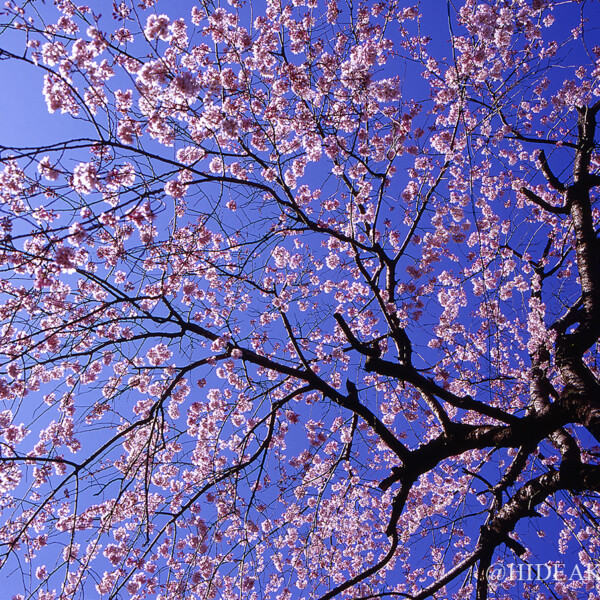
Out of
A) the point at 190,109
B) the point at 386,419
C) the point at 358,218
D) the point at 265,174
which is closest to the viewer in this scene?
the point at 190,109

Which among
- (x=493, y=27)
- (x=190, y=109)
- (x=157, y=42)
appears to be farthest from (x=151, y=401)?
(x=493, y=27)

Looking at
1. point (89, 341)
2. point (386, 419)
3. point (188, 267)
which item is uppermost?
point (188, 267)

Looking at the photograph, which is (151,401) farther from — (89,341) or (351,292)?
(351,292)

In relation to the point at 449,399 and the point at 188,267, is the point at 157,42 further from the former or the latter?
the point at 449,399

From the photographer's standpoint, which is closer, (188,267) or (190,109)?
(190,109)

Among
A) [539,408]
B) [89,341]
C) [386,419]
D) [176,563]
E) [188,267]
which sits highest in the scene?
[188,267]

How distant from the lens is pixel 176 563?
→ 21.7 feet

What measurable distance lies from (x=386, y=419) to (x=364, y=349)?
3.77 m

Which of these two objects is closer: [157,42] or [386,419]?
[157,42]

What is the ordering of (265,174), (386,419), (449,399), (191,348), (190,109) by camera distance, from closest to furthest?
(449,399)
(190,109)
(191,348)
(265,174)
(386,419)

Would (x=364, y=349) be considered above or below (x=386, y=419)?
below

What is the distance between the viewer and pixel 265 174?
6008mm

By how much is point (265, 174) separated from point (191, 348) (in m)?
2.40

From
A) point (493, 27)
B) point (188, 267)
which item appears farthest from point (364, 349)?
point (493, 27)
